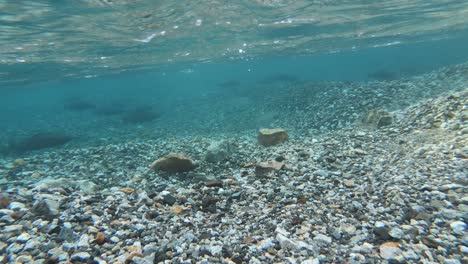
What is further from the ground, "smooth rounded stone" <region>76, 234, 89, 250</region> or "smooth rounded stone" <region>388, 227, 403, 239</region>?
"smooth rounded stone" <region>388, 227, 403, 239</region>

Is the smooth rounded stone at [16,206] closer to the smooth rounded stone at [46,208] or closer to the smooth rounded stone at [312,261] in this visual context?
the smooth rounded stone at [46,208]

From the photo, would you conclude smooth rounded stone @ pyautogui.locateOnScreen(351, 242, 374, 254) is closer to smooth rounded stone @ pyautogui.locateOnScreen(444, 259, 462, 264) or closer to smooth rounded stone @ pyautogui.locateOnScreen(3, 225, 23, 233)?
smooth rounded stone @ pyautogui.locateOnScreen(444, 259, 462, 264)

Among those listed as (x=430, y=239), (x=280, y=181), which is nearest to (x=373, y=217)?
(x=430, y=239)

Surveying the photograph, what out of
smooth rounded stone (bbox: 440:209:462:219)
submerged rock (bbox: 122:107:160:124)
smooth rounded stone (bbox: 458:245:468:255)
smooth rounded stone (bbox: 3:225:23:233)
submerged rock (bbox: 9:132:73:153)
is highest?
smooth rounded stone (bbox: 458:245:468:255)

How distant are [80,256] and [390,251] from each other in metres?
4.07

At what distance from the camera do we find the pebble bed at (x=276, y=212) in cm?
347

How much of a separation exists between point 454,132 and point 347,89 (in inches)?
425

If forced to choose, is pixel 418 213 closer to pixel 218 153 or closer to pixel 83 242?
pixel 83 242

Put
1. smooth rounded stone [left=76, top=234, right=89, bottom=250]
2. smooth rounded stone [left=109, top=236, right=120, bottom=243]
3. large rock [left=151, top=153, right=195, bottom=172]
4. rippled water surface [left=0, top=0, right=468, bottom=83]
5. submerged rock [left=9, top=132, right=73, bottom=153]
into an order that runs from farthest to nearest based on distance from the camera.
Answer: submerged rock [left=9, top=132, right=73, bottom=153] → rippled water surface [left=0, top=0, right=468, bottom=83] → large rock [left=151, top=153, right=195, bottom=172] → smooth rounded stone [left=109, top=236, right=120, bottom=243] → smooth rounded stone [left=76, top=234, right=89, bottom=250]

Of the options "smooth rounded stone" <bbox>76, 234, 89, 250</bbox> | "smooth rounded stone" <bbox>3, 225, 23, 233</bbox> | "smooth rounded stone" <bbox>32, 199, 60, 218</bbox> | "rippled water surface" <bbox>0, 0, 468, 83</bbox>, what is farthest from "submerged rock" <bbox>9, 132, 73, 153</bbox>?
"smooth rounded stone" <bbox>76, 234, 89, 250</bbox>

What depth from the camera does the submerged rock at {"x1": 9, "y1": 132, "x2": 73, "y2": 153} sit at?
16.1m

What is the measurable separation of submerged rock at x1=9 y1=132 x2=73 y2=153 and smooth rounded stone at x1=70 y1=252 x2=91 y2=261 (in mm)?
16095

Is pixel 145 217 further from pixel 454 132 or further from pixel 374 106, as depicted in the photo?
pixel 374 106

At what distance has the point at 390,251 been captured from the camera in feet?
11.1
